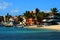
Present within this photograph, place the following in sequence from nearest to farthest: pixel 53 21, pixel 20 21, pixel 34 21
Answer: pixel 53 21 < pixel 34 21 < pixel 20 21

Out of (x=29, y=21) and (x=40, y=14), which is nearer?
(x=40, y=14)

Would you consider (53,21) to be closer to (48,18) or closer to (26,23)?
(48,18)

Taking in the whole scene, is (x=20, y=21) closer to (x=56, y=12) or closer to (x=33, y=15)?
(x=33, y=15)

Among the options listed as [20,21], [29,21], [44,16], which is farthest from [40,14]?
[20,21]

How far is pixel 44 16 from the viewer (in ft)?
481

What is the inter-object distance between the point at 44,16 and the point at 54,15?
19.6 feet

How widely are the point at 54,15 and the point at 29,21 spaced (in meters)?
19.9

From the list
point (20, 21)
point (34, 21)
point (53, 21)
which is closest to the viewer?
point (53, 21)

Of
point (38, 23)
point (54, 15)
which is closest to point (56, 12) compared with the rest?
point (54, 15)

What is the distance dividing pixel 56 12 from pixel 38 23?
12.6 meters

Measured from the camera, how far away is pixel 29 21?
525 feet

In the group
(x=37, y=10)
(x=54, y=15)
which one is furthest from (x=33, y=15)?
(x=54, y=15)

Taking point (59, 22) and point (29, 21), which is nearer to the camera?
point (59, 22)

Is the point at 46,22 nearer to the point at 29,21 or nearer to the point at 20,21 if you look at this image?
the point at 29,21
